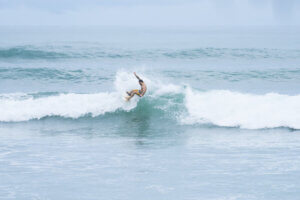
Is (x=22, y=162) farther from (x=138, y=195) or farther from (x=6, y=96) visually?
(x=6, y=96)

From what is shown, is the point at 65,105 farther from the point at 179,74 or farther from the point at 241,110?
the point at 179,74

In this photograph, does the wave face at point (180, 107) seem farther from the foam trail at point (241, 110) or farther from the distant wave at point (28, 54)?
the distant wave at point (28, 54)

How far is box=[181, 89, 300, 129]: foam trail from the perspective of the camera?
15742mm

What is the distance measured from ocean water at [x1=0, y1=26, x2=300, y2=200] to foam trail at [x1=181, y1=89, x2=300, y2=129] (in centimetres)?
4

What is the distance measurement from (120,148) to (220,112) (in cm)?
566

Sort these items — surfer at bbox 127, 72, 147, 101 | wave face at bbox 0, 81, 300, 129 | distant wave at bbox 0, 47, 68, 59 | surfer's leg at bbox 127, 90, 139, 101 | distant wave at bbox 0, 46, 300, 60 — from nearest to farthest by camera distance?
wave face at bbox 0, 81, 300, 129 → surfer at bbox 127, 72, 147, 101 → surfer's leg at bbox 127, 90, 139, 101 → distant wave at bbox 0, 47, 68, 59 → distant wave at bbox 0, 46, 300, 60

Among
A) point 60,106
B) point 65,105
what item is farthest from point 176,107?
point 60,106

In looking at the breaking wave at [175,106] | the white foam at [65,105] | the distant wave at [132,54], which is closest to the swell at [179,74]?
the distant wave at [132,54]

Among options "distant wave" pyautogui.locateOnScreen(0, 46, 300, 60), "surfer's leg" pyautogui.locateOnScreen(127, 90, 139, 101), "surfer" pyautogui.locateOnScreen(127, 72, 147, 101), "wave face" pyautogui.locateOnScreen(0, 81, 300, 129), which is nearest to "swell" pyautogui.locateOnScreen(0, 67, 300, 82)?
"distant wave" pyautogui.locateOnScreen(0, 46, 300, 60)

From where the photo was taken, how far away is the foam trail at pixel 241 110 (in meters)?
15.7

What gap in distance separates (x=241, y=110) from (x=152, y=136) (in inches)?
165

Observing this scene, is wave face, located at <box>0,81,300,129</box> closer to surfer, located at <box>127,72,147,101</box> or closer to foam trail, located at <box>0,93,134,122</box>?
foam trail, located at <box>0,93,134,122</box>

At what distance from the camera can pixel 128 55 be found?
38125mm

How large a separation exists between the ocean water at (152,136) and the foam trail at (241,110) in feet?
0.13
